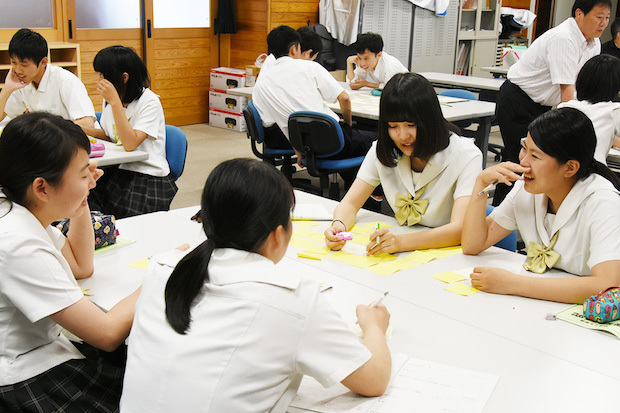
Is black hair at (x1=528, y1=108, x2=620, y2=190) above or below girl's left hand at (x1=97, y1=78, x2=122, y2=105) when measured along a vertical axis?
above

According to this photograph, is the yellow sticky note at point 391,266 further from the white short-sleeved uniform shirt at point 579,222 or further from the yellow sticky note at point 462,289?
the white short-sleeved uniform shirt at point 579,222

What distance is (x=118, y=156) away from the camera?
314 centimetres

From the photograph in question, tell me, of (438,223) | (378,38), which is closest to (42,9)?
(378,38)

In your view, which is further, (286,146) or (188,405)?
(286,146)

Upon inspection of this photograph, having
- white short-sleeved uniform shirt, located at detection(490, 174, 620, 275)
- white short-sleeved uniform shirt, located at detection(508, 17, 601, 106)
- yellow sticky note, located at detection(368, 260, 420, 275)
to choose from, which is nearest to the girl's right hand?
yellow sticky note, located at detection(368, 260, 420, 275)

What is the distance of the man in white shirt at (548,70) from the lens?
429cm

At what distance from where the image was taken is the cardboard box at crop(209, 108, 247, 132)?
7.41m

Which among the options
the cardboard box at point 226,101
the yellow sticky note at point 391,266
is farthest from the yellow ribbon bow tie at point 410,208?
the cardboard box at point 226,101

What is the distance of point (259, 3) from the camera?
731 cm

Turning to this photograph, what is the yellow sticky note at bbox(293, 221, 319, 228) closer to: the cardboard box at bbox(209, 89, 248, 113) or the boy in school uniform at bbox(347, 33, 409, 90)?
the boy in school uniform at bbox(347, 33, 409, 90)

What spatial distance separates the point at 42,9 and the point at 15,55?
2769 millimetres

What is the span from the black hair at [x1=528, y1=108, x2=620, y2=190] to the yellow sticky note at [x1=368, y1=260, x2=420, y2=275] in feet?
1.72

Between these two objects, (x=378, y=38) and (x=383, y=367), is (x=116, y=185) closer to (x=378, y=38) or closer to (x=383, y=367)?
(x=383, y=367)

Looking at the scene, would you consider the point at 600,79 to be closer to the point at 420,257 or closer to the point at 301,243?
the point at 420,257
